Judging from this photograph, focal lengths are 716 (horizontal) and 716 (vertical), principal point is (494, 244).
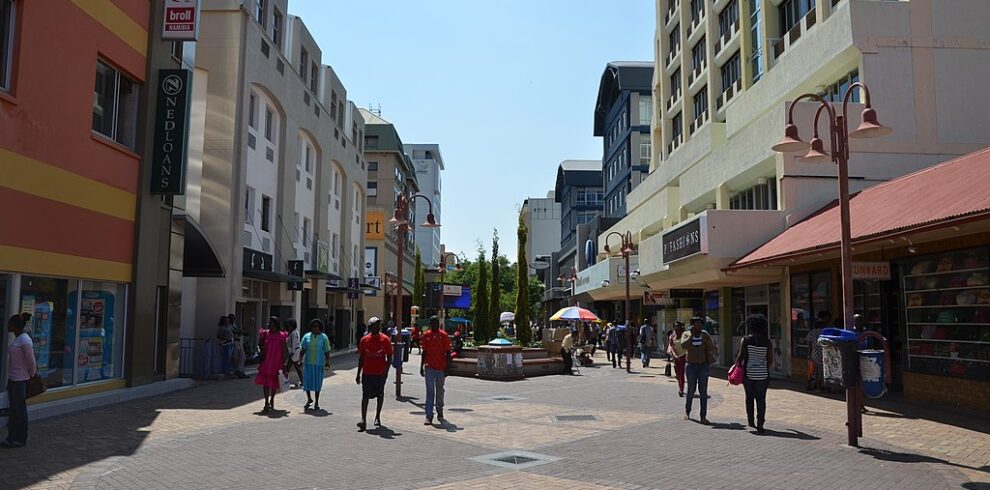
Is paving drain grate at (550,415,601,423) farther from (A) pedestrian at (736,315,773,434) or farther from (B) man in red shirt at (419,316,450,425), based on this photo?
(A) pedestrian at (736,315,773,434)

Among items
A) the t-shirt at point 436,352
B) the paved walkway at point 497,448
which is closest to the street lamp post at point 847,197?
the paved walkway at point 497,448

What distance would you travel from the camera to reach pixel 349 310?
132 ft

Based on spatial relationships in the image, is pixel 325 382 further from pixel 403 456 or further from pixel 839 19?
pixel 839 19

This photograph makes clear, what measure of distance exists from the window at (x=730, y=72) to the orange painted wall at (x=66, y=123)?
77.6ft

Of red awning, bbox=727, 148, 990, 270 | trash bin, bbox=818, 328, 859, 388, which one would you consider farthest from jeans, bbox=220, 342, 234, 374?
trash bin, bbox=818, 328, 859, 388

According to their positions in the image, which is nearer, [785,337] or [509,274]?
[785,337]

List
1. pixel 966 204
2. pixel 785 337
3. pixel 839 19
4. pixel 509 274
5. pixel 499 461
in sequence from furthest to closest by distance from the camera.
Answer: pixel 509 274 < pixel 785 337 < pixel 839 19 < pixel 966 204 < pixel 499 461

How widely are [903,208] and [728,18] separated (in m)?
20.3

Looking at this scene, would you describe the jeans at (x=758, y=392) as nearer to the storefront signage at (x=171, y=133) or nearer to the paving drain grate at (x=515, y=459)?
the paving drain grate at (x=515, y=459)

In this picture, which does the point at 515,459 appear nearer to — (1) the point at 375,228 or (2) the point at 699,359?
(2) the point at 699,359

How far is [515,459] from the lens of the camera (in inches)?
352

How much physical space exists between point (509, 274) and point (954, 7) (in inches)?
3241

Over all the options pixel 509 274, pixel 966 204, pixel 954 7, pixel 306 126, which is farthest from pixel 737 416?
pixel 509 274

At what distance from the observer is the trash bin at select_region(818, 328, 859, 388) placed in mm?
9508
